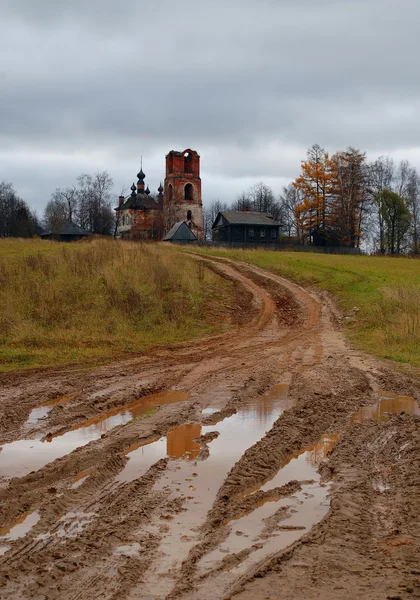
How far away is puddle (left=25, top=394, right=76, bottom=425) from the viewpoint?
35.7ft

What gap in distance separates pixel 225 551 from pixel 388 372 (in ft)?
34.2

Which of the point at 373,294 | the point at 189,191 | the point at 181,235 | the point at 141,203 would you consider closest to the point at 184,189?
the point at 189,191

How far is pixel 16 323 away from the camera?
2084cm

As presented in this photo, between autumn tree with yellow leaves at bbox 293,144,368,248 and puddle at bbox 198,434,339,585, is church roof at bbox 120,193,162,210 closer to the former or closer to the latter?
autumn tree with yellow leaves at bbox 293,144,368,248

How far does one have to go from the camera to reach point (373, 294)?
2759cm

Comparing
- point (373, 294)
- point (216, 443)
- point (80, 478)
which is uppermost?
point (373, 294)

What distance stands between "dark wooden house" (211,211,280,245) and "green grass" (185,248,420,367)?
31820 mm

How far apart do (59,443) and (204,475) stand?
2.60m

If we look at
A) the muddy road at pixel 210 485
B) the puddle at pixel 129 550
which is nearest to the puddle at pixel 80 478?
the muddy road at pixel 210 485

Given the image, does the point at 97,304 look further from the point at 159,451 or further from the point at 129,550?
the point at 129,550

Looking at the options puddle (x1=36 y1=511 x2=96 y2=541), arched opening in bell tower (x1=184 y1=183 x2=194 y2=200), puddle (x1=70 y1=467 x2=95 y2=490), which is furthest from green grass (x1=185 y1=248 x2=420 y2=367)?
arched opening in bell tower (x1=184 y1=183 x2=194 y2=200)

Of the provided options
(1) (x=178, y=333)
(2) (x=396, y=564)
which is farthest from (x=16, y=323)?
(2) (x=396, y=564)

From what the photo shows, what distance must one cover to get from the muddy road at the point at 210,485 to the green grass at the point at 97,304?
150 inches

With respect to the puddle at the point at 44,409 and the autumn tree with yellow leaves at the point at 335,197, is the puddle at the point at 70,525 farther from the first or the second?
the autumn tree with yellow leaves at the point at 335,197
